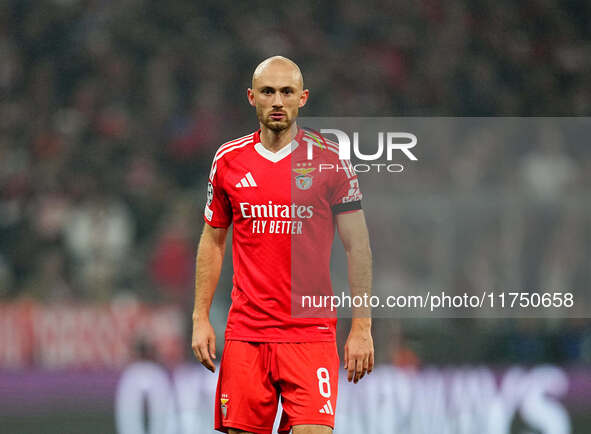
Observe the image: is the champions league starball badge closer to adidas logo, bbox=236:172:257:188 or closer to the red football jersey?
the red football jersey

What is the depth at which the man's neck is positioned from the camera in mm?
4480

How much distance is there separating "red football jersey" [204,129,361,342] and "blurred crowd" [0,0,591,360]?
2.20 meters

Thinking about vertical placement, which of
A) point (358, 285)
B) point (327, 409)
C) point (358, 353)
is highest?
point (358, 285)

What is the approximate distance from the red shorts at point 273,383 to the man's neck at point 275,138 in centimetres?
85

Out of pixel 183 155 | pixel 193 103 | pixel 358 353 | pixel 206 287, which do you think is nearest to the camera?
pixel 358 353

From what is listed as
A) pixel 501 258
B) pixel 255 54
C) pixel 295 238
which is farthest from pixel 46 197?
pixel 295 238

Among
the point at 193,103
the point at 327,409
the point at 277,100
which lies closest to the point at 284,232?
the point at 277,100

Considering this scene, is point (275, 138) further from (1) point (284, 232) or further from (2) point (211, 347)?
(2) point (211, 347)

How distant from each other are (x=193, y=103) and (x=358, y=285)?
5557mm

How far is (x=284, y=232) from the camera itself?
4.39 m

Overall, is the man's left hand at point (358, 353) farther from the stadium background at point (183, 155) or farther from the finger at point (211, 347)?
the stadium background at point (183, 155)

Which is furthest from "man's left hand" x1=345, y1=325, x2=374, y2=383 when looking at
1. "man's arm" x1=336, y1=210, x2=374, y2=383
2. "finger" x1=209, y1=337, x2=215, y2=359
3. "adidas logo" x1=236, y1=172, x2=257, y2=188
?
"adidas logo" x1=236, y1=172, x2=257, y2=188

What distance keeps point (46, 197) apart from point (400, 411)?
3334 mm

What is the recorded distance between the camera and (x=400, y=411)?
711cm
